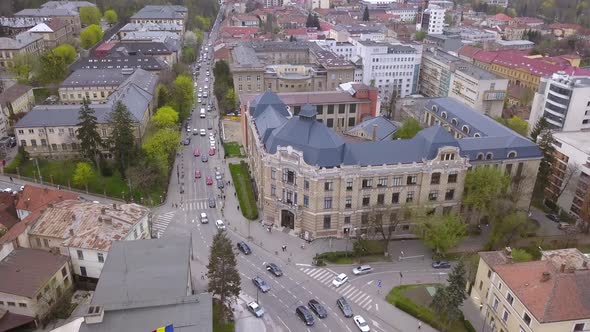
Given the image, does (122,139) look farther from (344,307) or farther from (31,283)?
(344,307)

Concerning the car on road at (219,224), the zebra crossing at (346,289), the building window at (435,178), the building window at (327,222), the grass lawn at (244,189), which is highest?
the building window at (435,178)

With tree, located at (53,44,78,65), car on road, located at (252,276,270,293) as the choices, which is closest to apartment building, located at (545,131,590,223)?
car on road, located at (252,276,270,293)

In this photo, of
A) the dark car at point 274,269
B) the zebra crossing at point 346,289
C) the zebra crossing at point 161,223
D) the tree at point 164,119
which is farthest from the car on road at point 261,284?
the tree at point 164,119

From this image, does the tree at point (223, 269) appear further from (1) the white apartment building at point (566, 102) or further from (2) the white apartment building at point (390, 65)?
(2) the white apartment building at point (390, 65)

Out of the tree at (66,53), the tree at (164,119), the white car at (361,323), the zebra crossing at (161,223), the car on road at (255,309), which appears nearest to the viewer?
the white car at (361,323)

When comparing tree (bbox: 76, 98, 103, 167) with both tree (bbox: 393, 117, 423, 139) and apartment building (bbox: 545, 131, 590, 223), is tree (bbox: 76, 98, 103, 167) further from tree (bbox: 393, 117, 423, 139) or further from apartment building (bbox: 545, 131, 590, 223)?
apartment building (bbox: 545, 131, 590, 223)

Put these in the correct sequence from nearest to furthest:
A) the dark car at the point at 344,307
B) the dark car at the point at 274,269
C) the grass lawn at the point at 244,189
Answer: the dark car at the point at 344,307, the dark car at the point at 274,269, the grass lawn at the point at 244,189
